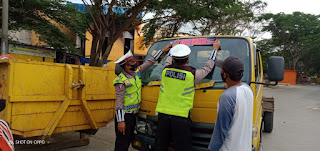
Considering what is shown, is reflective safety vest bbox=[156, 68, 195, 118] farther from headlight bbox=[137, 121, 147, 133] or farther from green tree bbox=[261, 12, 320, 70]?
green tree bbox=[261, 12, 320, 70]

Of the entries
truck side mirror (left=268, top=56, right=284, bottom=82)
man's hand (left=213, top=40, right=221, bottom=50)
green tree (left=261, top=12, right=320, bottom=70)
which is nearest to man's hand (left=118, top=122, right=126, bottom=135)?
man's hand (left=213, top=40, right=221, bottom=50)

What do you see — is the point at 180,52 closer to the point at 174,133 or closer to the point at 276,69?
the point at 174,133

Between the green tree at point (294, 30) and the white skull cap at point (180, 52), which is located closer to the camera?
the white skull cap at point (180, 52)

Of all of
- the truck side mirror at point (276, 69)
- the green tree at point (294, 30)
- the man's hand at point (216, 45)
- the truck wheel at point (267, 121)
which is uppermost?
the green tree at point (294, 30)

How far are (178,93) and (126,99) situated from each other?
845 mm

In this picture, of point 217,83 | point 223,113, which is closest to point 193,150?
point 217,83

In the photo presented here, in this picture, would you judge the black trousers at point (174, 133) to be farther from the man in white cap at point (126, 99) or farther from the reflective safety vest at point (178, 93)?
the man in white cap at point (126, 99)

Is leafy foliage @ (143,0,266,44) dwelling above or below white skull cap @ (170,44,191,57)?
above

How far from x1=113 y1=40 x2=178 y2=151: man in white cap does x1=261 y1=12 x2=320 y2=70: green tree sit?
30114 mm

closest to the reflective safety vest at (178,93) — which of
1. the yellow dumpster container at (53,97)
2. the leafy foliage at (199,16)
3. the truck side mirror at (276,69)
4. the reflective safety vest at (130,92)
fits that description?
the reflective safety vest at (130,92)

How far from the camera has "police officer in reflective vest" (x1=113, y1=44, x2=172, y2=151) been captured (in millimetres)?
3102

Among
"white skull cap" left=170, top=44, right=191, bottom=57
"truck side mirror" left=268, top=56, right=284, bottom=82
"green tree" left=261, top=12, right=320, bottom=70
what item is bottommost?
"truck side mirror" left=268, top=56, right=284, bottom=82

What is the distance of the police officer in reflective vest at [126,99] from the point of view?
3.10 metres

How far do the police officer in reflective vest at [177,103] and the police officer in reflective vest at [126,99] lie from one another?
549mm
